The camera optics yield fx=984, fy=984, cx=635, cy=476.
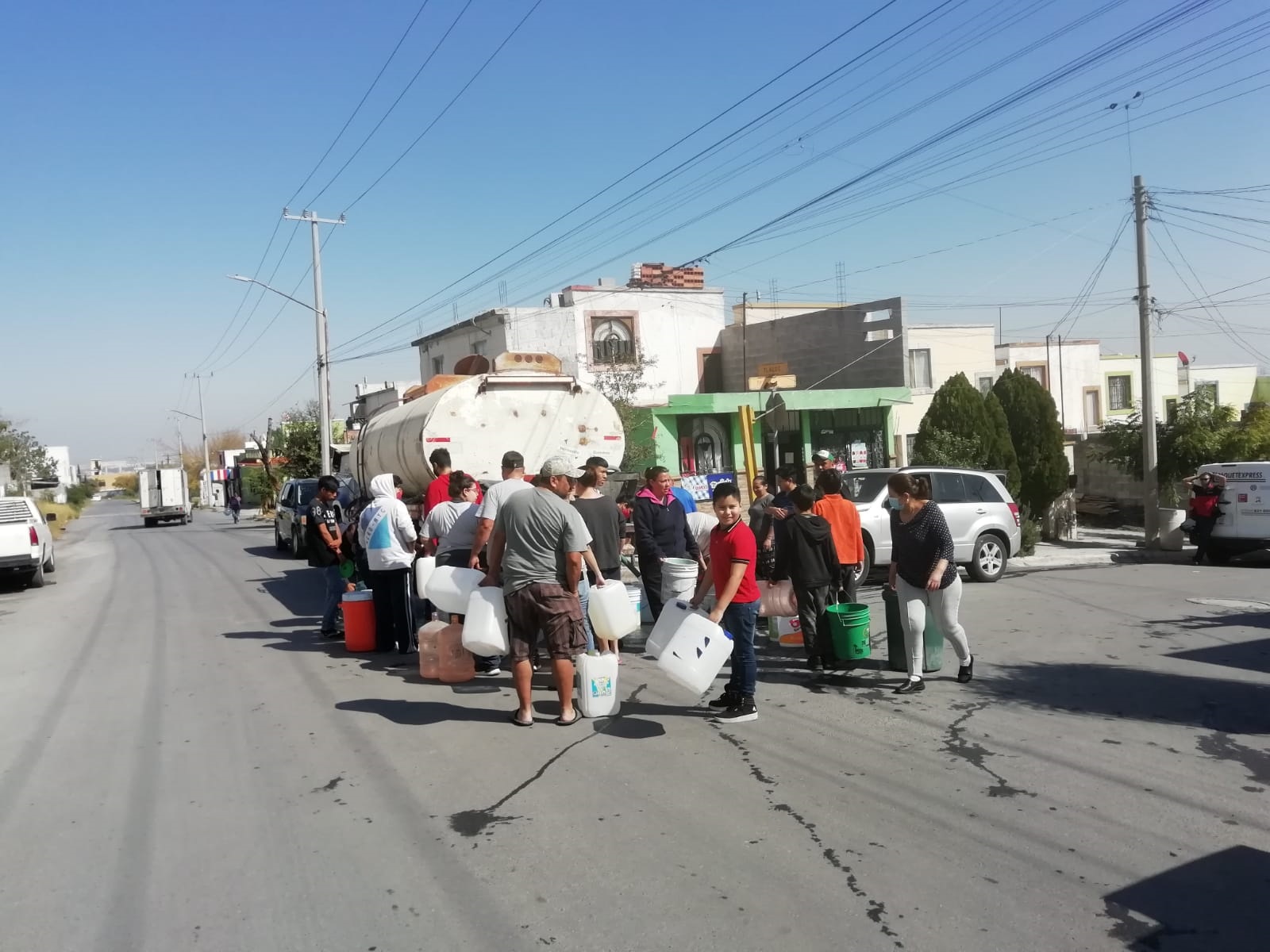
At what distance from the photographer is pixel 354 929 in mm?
4070

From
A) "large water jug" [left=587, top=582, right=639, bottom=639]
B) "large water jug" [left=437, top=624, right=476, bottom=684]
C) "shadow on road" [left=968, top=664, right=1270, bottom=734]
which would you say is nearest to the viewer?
"shadow on road" [left=968, top=664, right=1270, bottom=734]

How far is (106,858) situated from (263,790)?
1037 millimetres

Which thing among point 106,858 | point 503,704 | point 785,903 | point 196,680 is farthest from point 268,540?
point 785,903

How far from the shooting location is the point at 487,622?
714 centimetres

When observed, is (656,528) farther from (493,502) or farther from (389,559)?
(389,559)

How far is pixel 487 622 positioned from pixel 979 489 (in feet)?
31.7

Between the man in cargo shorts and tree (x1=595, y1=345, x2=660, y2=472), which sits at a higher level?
tree (x1=595, y1=345, x2=660, y2=472)

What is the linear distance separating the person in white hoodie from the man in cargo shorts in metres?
2.72

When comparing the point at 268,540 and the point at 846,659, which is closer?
the point at 846,659

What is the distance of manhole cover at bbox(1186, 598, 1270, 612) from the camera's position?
450 inches

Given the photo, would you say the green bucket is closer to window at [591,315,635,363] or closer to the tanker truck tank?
the tanker truck tank

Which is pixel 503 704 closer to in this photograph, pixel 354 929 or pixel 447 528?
pixel 447 528

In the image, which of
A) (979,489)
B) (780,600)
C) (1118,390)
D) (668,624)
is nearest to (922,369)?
(1118,390)

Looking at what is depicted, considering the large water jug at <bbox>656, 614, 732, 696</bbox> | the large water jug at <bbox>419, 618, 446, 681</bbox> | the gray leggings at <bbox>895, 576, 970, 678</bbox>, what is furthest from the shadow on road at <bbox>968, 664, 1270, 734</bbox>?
the large water jug at <bbox>419, 618, 446, 681</bbox>
